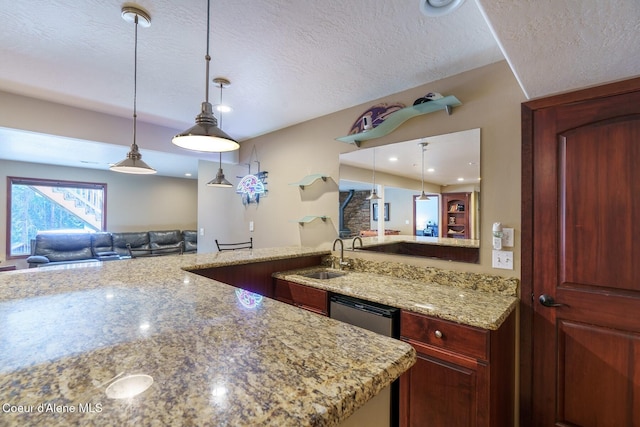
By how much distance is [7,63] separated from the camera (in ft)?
6.56

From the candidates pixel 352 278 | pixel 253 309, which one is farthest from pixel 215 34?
pixel 352 278

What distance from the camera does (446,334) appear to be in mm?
1572

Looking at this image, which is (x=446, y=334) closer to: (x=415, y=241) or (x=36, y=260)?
(x=415, y=241)

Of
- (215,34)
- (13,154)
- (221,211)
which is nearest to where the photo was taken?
(215,34)

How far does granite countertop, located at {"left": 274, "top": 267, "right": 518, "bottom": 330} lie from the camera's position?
1539 mm

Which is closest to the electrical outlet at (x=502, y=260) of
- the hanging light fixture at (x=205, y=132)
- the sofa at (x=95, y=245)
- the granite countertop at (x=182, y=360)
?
the granite countertop at (x=182, y=360)

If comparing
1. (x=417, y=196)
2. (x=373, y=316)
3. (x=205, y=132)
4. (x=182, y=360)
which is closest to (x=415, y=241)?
(x=417, y=196)

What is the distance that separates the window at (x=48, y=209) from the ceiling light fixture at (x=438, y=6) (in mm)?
7886

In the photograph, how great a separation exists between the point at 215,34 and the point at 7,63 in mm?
1582

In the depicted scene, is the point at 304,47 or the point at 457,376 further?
the point at 304,47

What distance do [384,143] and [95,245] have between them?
268 inches

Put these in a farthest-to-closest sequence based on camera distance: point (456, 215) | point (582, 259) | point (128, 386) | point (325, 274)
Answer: point (325, 274)
point (456, 215)
point (582, 259)
point (128, 386)

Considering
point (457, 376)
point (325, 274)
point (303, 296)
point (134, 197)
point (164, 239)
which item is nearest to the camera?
point (457, 376)

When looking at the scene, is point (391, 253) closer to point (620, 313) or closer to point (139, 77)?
point (620, 313)
